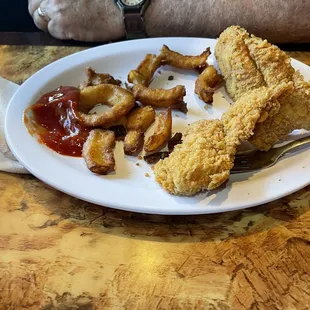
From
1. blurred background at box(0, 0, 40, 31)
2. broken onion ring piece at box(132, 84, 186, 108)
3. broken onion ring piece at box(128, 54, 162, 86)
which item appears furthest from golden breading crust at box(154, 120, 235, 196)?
blurred background at box(0, 0, 40, 31)

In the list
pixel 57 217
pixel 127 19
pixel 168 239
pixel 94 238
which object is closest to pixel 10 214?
pixel 57 217

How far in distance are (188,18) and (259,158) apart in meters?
0.79

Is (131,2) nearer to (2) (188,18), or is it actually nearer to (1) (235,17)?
(2) (188,18)

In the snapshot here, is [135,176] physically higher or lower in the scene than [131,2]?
lower

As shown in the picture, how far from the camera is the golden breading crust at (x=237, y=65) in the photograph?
1393 millimetres

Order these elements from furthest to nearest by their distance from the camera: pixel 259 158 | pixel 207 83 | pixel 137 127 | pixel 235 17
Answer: pixel 235 17
pixel 207 83
pixel 137 127
pixel 259 158

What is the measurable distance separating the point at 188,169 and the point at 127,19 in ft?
2.93

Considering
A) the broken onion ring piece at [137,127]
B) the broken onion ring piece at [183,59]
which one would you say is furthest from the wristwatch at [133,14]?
the broken onion ring piece at [137,127]

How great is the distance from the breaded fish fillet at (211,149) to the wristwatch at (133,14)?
2.35ft

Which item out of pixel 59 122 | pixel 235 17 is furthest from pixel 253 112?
pixel 235 17

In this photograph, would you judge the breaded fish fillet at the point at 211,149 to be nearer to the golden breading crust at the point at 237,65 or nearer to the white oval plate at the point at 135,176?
the white oval plate at the point at 135,176

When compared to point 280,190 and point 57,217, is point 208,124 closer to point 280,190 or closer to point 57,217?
point 280,190

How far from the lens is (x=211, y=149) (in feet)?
3.76

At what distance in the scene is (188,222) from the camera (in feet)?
3.76
